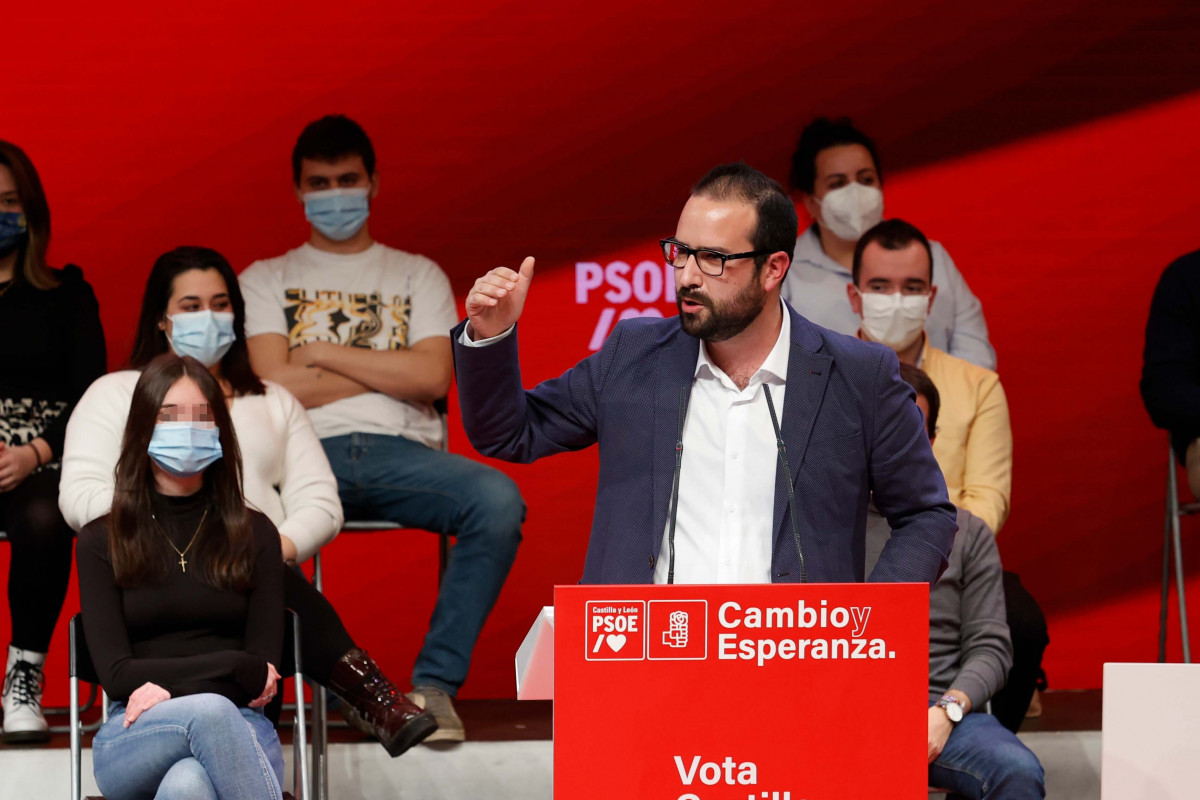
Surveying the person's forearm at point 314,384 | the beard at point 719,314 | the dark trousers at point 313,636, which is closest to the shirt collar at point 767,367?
the beard at point 719,314

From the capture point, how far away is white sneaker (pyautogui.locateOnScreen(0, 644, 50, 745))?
389 centimetres

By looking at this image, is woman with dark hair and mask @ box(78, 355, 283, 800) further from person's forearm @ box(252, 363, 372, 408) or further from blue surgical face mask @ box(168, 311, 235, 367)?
Result: person's forearm @ box(252, 363, 372, 408)

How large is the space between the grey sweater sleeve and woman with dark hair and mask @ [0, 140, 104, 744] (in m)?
2.30

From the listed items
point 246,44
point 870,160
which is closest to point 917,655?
point 870,160

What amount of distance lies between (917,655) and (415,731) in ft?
6.12

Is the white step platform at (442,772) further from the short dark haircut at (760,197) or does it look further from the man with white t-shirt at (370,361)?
the short dark haircut at (760,197)

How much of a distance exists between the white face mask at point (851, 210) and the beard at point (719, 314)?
2.35m

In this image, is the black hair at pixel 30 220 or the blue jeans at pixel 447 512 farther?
the black hair at pixel 30 220

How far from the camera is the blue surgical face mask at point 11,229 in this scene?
421cm

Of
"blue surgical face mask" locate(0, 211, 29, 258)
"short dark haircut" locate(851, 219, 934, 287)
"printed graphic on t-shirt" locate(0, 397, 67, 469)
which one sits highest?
"blue surgical face mask" locate(0, 211, 29, 258)

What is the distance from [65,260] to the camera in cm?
497

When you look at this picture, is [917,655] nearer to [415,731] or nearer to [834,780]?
[834,780]

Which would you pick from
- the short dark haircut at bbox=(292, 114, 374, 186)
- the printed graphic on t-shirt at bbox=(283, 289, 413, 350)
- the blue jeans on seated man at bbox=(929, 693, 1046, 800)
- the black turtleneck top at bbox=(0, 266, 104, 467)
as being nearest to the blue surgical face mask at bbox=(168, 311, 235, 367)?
the black turtleneck top at bbox=(0, 266, 104, 467)

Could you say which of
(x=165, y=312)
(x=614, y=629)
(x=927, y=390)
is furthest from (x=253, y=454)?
(x=614, y=629)
